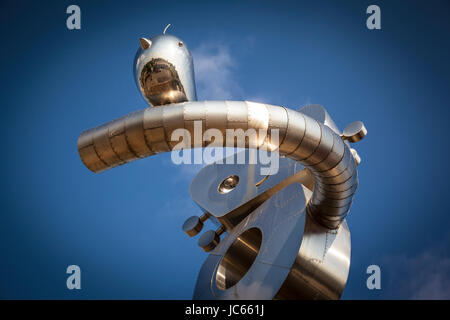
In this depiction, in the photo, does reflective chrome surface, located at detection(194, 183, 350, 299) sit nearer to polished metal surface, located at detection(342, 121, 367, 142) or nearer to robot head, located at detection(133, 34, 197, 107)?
polished metal surface, located at detection(342, 121, 367, 142)

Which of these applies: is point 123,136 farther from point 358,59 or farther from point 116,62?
point 116,62

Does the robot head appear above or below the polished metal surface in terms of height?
above

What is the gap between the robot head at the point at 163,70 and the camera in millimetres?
6816

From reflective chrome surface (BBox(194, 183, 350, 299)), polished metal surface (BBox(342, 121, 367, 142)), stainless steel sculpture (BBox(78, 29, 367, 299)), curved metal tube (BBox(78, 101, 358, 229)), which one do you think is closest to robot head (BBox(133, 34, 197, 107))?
stainless steel sculpture (BBox(78, 29, 367, 299))

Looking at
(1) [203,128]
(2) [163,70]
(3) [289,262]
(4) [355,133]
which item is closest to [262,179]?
(4) [355,133]

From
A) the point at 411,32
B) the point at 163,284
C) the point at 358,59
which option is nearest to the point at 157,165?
the point at 163,284

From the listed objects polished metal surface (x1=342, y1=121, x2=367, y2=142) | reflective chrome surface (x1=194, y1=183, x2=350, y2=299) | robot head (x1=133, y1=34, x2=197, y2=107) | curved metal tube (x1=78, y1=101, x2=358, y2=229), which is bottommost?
reflective chrome surface (x1=194, y1=183, x2=350, y2=299)

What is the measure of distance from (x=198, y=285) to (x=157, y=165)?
63.1 meters

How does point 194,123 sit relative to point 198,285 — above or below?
above

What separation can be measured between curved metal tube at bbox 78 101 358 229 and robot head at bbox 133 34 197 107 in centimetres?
37

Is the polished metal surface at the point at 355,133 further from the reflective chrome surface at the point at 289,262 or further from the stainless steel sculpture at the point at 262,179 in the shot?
the reflective chrome surface at the point at 289,262

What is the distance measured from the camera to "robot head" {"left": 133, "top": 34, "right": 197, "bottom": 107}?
268 inches
